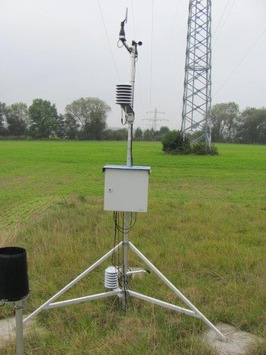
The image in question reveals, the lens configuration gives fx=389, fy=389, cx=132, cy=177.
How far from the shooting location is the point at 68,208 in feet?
29.5

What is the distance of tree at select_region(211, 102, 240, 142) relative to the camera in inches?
3491

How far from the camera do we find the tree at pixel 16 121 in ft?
273

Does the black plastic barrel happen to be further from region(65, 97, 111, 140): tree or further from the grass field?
region(65, 97, 111, 140): tree

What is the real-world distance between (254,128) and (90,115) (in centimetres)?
3749

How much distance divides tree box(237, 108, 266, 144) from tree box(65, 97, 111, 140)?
1245 inches

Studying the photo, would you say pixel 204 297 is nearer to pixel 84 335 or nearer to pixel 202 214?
pixel 84 335

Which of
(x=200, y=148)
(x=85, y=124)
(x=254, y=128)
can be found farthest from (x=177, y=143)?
(x=254, y=128)

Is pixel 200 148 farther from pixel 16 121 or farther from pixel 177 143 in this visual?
pixel 16 121

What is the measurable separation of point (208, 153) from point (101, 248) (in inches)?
1104

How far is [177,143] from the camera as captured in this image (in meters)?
32.1

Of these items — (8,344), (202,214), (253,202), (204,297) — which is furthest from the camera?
(253,202)

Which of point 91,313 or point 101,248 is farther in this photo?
point 101,248

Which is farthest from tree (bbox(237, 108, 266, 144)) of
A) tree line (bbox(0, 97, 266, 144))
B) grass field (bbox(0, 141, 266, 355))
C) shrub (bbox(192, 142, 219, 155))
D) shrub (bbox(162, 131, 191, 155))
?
grass field (bbox(0, 141, 266, 355))

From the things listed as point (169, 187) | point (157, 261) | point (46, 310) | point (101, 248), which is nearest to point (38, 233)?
point (101, 248)
